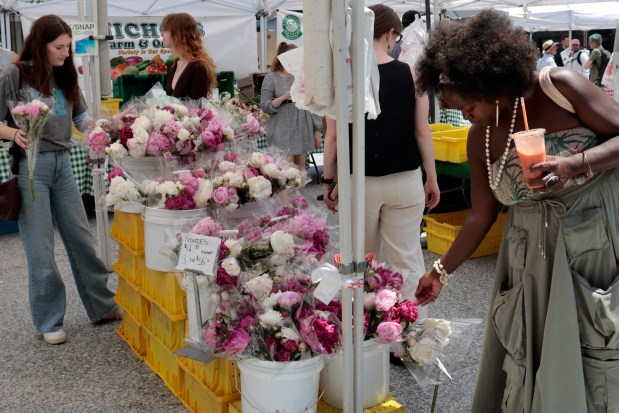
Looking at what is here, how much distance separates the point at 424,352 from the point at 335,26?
43.0 inches

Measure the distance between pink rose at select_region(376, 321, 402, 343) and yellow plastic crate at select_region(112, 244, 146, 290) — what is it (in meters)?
1.56

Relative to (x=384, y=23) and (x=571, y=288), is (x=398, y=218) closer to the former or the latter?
(x=384, y=23)

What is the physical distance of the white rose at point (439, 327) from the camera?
2422mm

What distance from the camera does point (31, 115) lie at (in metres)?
3.46

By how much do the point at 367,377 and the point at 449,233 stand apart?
10.2 ft

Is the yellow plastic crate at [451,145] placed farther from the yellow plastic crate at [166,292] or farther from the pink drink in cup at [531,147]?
the pink drink in cup at [531,147]

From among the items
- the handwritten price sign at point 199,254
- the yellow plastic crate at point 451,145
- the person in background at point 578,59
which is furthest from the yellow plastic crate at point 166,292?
the person in background at point 578,59

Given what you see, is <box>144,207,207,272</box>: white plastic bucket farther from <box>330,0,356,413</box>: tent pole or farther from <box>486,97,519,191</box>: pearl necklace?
<box>486,97,519,191</box>: pearl necklace

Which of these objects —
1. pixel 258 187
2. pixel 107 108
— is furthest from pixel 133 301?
pixel 107 108

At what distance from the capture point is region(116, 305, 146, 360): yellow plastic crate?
3.70 metres

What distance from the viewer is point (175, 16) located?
15.3 ft

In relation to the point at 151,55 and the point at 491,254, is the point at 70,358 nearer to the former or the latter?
the point at 491,254

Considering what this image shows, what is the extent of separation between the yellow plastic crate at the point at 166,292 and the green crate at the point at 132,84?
518 cm

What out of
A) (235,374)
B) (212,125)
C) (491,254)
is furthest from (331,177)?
(491,254)
